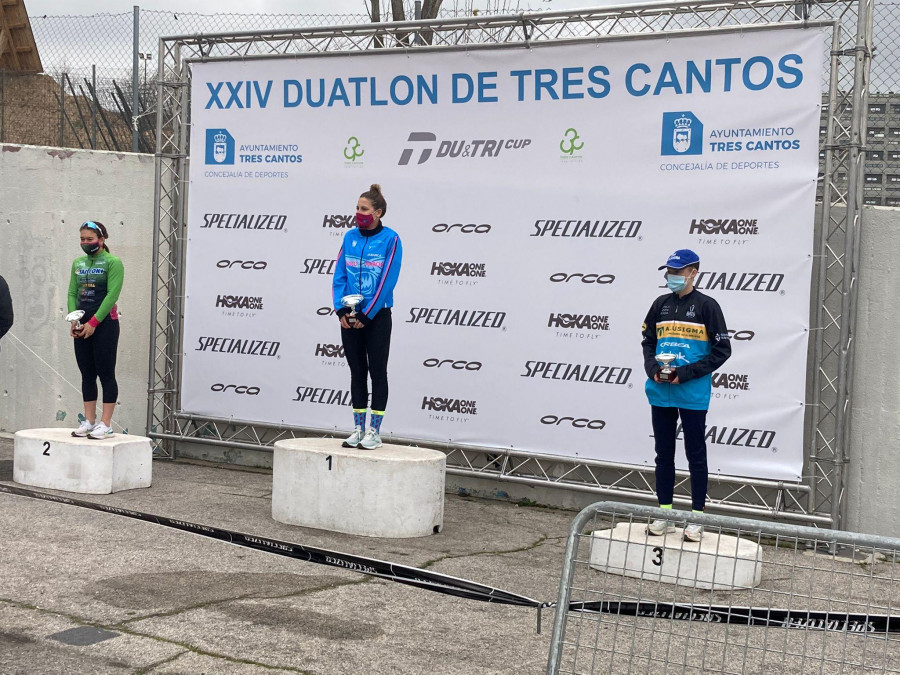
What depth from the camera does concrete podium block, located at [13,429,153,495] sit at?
8383 mm

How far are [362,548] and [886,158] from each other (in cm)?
483

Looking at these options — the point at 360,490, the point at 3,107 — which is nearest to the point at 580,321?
the point at 360,490

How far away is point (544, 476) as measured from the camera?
8.95 m

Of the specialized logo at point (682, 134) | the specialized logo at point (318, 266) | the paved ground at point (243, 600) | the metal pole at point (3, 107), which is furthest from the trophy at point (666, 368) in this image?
the metal pole at point (3, 107)

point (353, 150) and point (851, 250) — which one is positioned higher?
point (353, 150)

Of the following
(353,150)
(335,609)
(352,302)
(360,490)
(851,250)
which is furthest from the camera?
(353,150)

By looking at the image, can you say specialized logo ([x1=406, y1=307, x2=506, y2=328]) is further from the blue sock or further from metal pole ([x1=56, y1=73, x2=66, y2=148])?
metal pole ([x1=56, y1=73, x2=66, y2=148])

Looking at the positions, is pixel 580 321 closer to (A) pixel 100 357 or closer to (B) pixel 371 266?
(B) pixel 371 266

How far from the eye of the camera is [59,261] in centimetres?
1110

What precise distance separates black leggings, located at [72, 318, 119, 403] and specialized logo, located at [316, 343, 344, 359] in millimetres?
1836

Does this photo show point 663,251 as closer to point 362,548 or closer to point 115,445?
point 362,548

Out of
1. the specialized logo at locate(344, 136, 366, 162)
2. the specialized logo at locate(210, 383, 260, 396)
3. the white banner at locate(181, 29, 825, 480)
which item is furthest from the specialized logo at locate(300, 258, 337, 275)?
the specialized logo at locate(210, 383, 260, 396)

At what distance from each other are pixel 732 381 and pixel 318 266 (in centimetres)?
388

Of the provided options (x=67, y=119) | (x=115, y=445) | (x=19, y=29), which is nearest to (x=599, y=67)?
(x=115, y=445)
